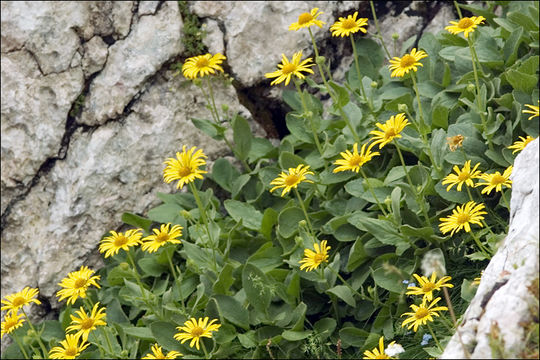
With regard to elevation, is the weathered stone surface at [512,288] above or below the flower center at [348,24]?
below

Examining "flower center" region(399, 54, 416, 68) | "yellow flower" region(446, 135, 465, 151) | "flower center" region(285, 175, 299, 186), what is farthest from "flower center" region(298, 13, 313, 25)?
"yellow flower" region(446, 135, 465, 151)

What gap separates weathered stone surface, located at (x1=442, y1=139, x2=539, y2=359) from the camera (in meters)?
2.58

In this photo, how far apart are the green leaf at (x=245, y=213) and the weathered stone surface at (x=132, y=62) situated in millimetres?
1144

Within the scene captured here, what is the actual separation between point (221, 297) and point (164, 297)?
1.31 ft

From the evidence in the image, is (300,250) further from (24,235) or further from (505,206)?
(24,235)

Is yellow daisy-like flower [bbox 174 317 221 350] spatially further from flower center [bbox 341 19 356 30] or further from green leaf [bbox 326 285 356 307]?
flower center [bbox 341 19 356 30]

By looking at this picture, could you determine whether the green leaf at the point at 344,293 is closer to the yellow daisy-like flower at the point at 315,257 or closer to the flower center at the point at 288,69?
the yellow daisy-like flower at the point at 315,257

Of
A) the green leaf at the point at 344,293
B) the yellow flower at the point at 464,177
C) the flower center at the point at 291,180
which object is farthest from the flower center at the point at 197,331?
the yellow flower at the point at 464,177

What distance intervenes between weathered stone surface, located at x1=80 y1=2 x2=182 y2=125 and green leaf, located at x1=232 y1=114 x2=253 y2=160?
0.74 m

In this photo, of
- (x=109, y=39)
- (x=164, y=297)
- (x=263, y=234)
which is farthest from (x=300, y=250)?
(x=109, y=39)

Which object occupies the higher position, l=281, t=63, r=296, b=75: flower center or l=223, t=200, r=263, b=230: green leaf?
l=281, t=63, r=296, b=75: flower center

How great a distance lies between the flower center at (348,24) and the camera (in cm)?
497

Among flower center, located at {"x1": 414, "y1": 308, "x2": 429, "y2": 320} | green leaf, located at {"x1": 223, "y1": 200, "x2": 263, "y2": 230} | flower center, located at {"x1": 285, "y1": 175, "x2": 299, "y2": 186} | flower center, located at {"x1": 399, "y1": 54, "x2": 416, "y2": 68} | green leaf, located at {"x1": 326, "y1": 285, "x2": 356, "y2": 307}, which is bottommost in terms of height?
green leaf, located at {"x1": 326, "y1": 285, "x2": 356, "y2": 307}

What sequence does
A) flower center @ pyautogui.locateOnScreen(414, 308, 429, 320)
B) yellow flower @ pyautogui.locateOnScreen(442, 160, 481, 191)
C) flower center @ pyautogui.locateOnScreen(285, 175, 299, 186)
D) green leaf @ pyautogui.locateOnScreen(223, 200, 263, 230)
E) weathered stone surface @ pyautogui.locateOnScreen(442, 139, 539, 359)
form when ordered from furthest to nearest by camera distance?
green leaf @ pyautogui.locateOnScreen(223, 200, 263, 230) < flower center @ pyautogui.locateOnScreen(285, 175, 299, 186) < yellow flower @ pyautogui.locateOnScreen(442, 160, 481, 191) < flower center @ pyautogui.locateOnScreen(414, 308, 429, 320) < weathered stone surface @ pyautogui.locateOnScreen(442, 139, 539, 359)
